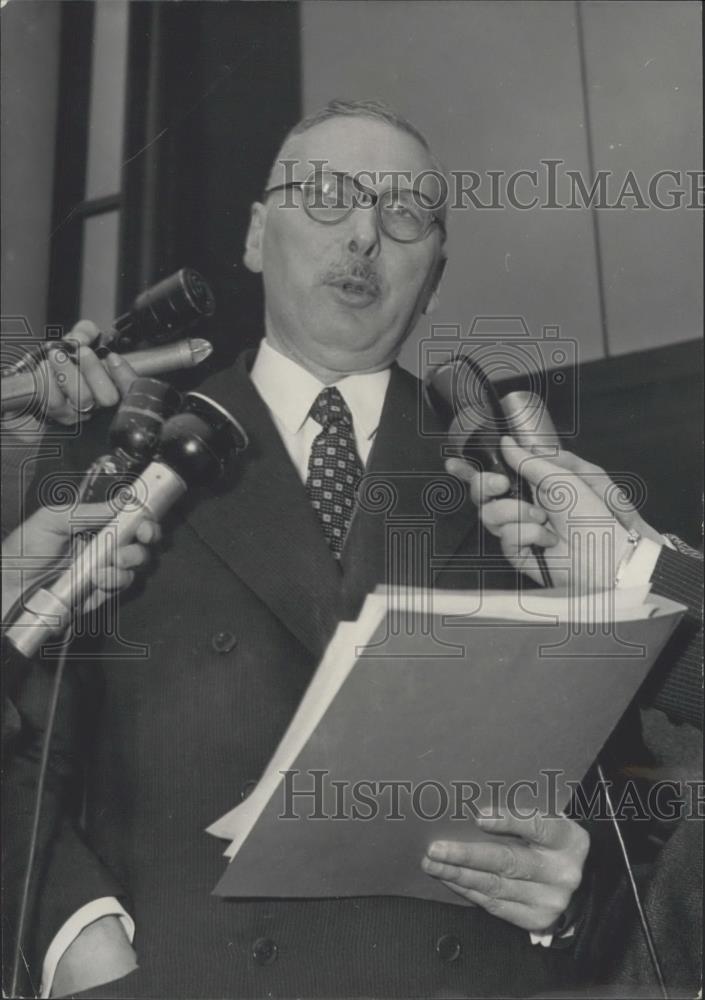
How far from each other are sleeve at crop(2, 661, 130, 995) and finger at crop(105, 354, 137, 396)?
0.30 meters

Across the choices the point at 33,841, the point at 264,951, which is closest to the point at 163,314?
the point at 33,841

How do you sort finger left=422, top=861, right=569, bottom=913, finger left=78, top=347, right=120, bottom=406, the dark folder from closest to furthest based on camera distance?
the dark folder < finger left=422, top=861, right=569, bottom=913 < finger left=78, top=347, right=120, bottom=406

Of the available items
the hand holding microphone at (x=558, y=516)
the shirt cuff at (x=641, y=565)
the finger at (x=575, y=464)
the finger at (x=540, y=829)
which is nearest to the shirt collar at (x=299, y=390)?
the hand holding microphone at (x=558, y=516)

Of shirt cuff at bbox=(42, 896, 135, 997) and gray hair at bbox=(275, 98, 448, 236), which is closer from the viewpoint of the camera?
shirt cuff at bbox=(42, 896, 135, 997)

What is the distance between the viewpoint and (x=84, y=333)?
116 centimetres

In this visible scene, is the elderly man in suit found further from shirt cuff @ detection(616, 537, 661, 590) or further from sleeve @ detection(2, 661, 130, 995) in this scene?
shirt cuff @ detection(616, 537, 661, 590)

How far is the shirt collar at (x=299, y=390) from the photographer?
116cm

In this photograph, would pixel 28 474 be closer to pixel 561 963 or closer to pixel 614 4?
pixel 561 963

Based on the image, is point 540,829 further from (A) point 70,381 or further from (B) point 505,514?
(A) point 70,381

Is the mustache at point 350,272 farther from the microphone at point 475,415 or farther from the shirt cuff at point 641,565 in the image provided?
the shirt cuff at point 641,565

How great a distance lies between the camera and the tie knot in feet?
3.82

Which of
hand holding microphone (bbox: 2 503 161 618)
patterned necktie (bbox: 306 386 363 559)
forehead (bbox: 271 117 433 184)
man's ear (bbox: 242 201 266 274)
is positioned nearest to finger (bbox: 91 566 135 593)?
hand holding microphone (bbox: 2 503 161 618)

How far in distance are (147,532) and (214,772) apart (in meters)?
0.25

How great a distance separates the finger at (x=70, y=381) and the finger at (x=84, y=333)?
18 millimetres
